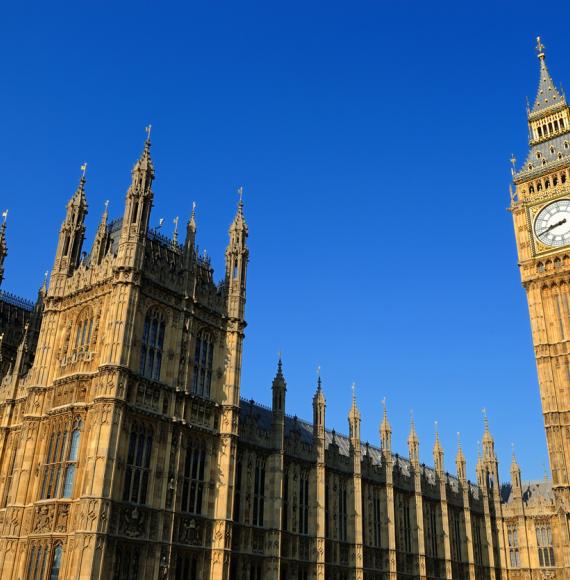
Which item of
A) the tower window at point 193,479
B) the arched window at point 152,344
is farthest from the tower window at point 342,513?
the arched window at point 152,344

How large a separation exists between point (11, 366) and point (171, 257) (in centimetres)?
1452

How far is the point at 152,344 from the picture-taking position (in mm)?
37969

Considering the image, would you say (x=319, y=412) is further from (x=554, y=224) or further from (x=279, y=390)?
(x=554, y=224)

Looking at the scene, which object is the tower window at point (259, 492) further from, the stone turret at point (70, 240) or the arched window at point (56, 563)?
the stone turret at point (70, 240)

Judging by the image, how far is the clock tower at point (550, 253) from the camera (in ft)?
225

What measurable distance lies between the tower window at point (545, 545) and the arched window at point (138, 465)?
1835 inches

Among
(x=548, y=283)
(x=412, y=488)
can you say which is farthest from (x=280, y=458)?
(x=548, y=283)

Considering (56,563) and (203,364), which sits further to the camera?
(203,364)

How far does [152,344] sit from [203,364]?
13.1ft

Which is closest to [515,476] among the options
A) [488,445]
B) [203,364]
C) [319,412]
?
[488,445]

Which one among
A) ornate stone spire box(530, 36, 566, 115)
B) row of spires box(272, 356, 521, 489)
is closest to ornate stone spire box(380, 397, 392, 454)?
row of spires box(272, 356, 521, 489)

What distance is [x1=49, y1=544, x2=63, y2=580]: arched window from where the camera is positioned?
3278 centimetres

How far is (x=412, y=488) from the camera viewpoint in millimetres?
57406

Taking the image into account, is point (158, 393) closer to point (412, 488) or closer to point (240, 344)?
point (240, 344)
